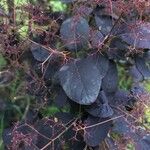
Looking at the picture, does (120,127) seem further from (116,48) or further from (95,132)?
(116,48)

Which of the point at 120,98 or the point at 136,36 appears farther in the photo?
the point at 120,98

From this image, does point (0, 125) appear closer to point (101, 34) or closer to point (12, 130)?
point (12, 130)

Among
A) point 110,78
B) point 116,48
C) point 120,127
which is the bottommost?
point 120,127

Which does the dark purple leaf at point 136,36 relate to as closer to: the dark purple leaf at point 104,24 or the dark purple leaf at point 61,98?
the dark purple leaf at point 104,24

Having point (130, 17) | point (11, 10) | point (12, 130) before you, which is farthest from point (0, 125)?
point (130, 17)

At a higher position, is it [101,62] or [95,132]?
[101,62]

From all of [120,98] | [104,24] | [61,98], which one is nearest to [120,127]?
[120,98]
